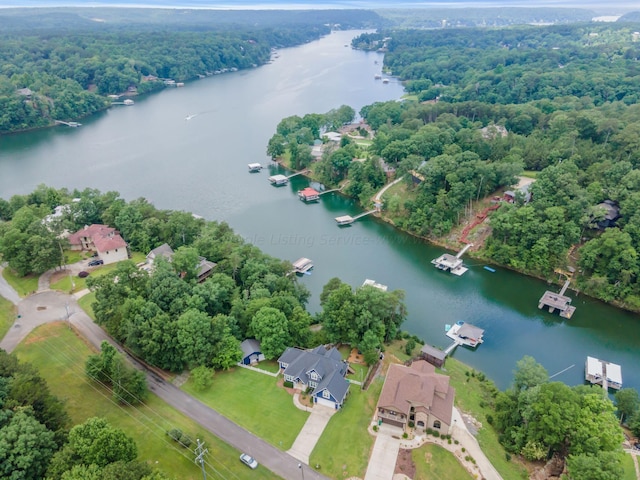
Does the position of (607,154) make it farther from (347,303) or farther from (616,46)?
(616,46)

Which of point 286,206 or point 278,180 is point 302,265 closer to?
point 286,206

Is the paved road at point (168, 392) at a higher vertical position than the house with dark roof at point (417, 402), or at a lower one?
lower

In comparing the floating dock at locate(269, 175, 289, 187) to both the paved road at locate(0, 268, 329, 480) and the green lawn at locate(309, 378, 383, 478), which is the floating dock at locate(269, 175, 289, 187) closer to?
the paved road at locate(0, 268, 329, 480)

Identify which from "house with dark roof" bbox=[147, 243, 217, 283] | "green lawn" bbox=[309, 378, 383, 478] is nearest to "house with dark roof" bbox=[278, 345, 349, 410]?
"green lawn" bbox=[309, 378, 383, 478]

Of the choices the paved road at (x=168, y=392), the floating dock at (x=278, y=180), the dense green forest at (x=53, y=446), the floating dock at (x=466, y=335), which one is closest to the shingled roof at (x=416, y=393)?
the paved road at (x=168, y=392)

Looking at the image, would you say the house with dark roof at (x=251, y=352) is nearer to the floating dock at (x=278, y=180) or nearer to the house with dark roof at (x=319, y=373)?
the house with dark roof at (x=319, y=373)

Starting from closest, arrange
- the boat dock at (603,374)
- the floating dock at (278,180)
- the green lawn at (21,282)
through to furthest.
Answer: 1. the boat dock at (603,374)
2. the green lawn at (21,282)
3. the floating dock at (278,180)
